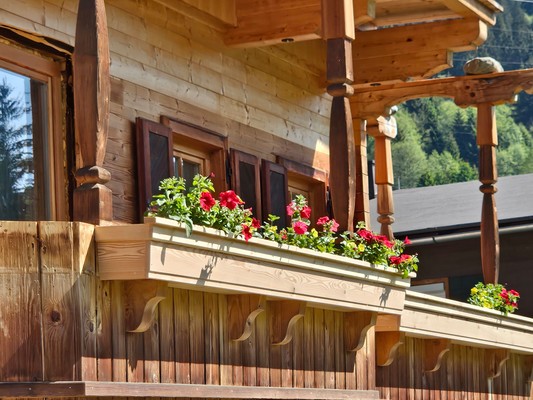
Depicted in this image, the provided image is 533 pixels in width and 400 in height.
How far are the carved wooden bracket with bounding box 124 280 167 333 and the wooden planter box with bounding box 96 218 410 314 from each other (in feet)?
0.36

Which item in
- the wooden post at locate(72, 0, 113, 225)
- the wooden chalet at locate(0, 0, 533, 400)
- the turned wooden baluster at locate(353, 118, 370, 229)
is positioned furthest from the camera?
the turned wooden baluster at locate(353, 118, 370, 229)

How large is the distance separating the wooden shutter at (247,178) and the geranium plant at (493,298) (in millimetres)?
2835

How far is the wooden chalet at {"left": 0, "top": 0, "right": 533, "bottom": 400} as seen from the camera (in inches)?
323

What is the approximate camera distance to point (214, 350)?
960 centimetres

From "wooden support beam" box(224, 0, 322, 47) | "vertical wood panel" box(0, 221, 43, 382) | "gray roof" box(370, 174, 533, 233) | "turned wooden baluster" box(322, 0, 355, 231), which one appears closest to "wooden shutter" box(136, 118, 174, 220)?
"turned wooden baluster" box(322, 0, 355, 231)

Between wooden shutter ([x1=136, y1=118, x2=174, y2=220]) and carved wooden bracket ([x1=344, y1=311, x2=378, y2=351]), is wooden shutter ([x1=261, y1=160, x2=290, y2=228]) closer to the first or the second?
wooden shutter ([x1=136, y1=118, x2=174, y2=220])

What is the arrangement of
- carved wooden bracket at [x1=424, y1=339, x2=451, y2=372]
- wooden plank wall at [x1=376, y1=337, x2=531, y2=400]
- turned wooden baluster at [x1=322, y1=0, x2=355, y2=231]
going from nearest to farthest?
1. turned wooden baluster at [x1=322, y1=0, x2=355, y2=231]
2. wooden plank wall at [x1=376, y1=337, x2=531, y2=400]
3. carved wooden bracket at [x1=424, y1=339, x2=451, y2=372]

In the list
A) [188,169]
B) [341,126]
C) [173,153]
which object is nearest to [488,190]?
[188,169]

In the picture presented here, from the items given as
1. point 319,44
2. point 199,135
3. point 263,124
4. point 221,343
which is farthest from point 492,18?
point 221,343

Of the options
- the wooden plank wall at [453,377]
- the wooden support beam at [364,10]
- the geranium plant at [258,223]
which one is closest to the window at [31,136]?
the geranium plant at [258,223]

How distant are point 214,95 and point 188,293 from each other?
422 cm

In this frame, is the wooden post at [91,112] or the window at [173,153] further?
the window at [173,153]

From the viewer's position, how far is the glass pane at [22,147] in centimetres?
1049

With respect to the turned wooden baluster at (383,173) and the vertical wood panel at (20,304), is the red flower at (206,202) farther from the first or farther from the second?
the turned wooden baluster at (383,173)
